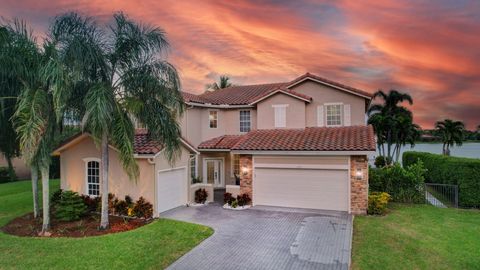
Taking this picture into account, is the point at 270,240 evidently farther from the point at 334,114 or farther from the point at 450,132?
the point at 450,132

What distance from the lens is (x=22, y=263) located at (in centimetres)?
855

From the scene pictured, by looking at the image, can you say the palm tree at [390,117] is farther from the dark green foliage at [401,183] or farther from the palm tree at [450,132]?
the dark green foliage at [401,183]

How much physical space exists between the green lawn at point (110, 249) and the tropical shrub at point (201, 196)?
14.8ft

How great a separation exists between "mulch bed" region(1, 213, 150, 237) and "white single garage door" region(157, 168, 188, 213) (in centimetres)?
155

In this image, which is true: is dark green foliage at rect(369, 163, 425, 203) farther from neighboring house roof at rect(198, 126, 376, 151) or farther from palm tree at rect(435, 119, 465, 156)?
palm tree at rect(435, 119, 465, 156)

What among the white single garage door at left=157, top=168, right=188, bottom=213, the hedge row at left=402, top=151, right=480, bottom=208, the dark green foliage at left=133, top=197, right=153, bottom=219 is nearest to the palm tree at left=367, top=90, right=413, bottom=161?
the hedge row at left=402, top=151, right=480, bottom=208

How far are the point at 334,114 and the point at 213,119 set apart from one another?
9.46 meters

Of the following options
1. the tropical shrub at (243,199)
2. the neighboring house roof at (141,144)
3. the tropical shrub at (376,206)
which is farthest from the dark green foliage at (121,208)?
the tropical shrub at (376,206)

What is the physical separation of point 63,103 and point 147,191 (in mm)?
5676

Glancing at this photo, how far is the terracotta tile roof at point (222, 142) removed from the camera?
21.2 metres

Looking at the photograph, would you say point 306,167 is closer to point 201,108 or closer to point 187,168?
point 187,168

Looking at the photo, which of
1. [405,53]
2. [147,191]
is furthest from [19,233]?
[405,53]

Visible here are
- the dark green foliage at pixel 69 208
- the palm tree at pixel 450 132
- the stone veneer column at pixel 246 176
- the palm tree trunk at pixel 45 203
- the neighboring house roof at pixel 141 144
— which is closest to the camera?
the palm tree trunk at pixel 45 203

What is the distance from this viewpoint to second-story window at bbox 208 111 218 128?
23.0 meters
